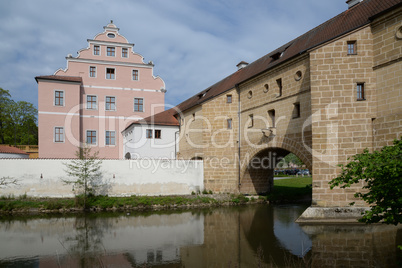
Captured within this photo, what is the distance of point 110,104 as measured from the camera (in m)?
29.0

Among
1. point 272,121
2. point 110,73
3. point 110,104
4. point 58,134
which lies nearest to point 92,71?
point 110,73

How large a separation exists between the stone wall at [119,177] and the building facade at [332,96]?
4.23 metres

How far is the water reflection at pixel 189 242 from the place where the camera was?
8383mm

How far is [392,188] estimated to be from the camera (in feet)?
15.7

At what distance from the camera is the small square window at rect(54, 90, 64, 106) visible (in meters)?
26.1

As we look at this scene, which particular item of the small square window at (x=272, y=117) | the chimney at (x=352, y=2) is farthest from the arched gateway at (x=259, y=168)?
the chimney at (x=352, y=2)

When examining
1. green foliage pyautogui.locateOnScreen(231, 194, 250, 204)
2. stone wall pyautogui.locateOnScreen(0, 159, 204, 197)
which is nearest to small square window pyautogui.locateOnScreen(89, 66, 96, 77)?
stone wall pyautogui.locateOnScreen(0, 159, 204, 197)

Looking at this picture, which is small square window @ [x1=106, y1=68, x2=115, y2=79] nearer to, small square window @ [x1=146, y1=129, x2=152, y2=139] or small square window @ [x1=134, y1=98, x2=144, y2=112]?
small square window @ [x1=134, y1=98, x2=144, y2=112]

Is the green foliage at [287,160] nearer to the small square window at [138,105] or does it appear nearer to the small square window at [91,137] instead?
the small square window at [138,105]

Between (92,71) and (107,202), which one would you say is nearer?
(107,202)

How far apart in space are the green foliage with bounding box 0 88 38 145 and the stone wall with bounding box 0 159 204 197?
2895cm

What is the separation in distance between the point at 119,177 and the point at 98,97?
451 inches

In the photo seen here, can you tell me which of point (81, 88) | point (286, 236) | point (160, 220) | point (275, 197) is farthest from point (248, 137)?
point (81, 88)

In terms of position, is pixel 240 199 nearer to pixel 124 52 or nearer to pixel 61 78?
pixel 61 78
